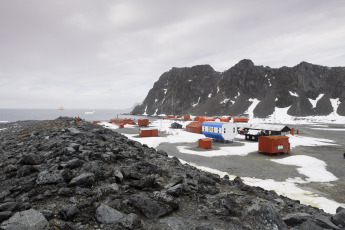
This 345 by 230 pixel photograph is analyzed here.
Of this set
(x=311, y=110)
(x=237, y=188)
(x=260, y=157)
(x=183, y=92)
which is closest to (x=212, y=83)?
(x=183, y=92)

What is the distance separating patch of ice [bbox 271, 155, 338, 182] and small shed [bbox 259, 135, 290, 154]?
175 centimetres

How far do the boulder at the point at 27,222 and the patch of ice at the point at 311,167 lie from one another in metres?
20.9

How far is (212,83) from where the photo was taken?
17375cm

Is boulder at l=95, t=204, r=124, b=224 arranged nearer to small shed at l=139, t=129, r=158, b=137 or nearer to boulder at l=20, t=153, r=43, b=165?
boulder at l=20, t=153, r=43, b=165

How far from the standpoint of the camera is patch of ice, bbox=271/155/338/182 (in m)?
19.6

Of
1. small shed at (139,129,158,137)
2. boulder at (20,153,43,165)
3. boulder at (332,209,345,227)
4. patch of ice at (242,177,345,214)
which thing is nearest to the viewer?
boulder at (332,209,345,227)

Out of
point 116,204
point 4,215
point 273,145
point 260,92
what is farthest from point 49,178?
point 260,92

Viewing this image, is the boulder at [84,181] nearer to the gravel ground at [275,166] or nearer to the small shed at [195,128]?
the gravel ground at [275,166]

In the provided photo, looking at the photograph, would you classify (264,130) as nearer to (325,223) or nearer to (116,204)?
(325,223)

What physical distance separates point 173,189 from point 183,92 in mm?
169881

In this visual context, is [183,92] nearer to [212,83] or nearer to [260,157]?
[212,83]

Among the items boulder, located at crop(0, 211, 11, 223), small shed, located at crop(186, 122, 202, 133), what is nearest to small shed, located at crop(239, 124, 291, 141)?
small shed, located at crop(186, 122, 202, 133)

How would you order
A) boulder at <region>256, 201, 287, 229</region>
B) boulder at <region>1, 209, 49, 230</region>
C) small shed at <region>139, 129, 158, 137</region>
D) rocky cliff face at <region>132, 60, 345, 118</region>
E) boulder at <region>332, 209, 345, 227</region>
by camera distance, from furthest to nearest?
rocky cliff face at <region>132, 60, 345, 118</region>
small shed at <region>139, 129, 158, 137</region>
boulder at <region>332, 209, 345, 227</region>
boulder at <region>256, 201, 287, 229</region>
boulder at <region>1, 209, 49, 230</region>

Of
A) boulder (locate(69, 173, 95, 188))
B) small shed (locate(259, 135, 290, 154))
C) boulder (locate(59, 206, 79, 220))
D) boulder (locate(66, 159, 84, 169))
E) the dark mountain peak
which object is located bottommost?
small shed (locate(259, 135, 290, 154))
